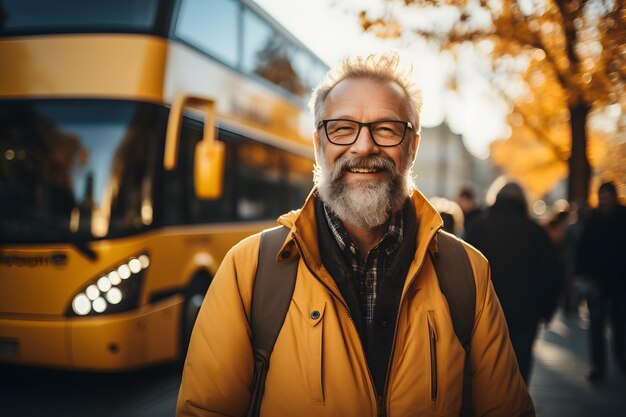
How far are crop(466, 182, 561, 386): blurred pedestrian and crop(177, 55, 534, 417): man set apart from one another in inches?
98.1

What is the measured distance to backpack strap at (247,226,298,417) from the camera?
1.94 m

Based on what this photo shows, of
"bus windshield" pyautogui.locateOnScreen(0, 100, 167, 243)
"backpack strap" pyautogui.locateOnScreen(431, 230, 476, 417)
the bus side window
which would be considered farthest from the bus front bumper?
"backpack strap" pyautogui.locateOnScreen(431, 230, 476, 417)

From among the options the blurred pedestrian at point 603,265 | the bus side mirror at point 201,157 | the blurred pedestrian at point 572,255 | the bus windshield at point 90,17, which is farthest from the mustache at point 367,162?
the blurred pedestrian at point 572,255

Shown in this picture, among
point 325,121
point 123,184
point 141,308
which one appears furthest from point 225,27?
point 325,121

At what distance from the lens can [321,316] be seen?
1.91m

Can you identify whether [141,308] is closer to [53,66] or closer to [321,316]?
[53,66]

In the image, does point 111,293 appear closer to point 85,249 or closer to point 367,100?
point 85,249

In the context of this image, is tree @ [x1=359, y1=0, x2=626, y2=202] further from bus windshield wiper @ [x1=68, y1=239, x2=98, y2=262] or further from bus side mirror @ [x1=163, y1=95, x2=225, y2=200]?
bus windshield wiper @ [x1=68, y1=239, x2=98, y2=262]

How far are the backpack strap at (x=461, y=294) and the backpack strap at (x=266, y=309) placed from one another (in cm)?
51

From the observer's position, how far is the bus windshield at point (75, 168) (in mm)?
5441

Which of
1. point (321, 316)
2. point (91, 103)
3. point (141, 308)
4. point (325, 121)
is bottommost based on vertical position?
point (141, 308)

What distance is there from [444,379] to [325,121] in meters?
0.96

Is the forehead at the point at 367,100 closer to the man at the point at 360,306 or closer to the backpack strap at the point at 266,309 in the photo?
the man at the point at 360,306

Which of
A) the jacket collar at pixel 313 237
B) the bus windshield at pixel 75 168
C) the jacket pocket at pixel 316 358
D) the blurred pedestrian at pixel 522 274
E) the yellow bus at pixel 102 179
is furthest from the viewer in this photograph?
the bus windshield at pixel 75 168
